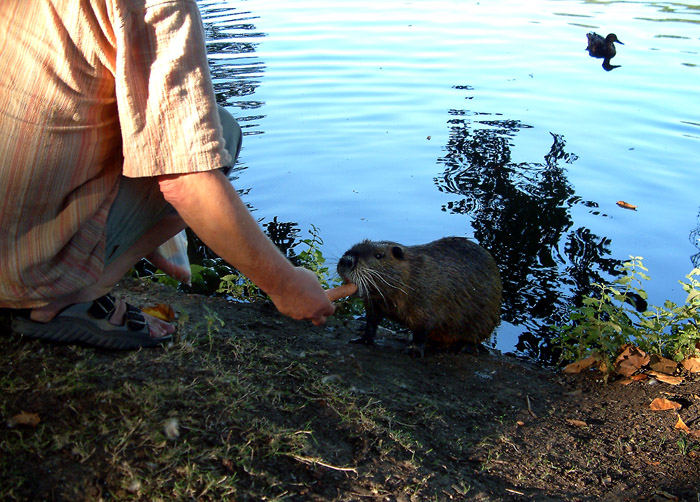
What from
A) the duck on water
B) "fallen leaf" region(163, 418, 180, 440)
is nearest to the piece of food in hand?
"fallen leaf" region(163, 418, 180, 440)

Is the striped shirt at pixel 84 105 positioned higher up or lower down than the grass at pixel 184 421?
higher up

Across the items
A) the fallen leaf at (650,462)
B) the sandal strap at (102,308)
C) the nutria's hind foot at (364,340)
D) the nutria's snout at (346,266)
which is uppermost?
the sandal strap at (102,308)

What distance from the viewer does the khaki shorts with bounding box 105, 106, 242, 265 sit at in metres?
2.66

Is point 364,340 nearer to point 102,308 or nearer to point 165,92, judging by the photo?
point 102,308

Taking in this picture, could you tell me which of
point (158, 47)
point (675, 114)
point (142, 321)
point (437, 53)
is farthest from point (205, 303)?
point (437, 53)

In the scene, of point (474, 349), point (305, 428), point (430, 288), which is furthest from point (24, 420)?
point (474, 349)

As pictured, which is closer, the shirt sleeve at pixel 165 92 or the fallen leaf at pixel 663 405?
the shirt sleeve at pixel 165 92

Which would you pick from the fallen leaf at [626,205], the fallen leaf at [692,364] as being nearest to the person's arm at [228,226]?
the fallen leaf at [692,364]

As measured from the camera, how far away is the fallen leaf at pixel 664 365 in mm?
3896

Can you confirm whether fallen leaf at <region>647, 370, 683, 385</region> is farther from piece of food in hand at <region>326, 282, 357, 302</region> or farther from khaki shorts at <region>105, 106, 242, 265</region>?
khaki shorts at <region>105, 106, 242, 265</region>

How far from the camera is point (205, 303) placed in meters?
4.09

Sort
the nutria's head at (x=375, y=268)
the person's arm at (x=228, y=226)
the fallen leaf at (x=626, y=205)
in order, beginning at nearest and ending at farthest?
the person's arm at (x=228, y=226), the nutria's head at (x=375, y=268), the fallen leaf at (x=626, y=205)

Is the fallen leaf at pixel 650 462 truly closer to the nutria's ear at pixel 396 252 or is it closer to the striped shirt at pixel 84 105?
the nutria's ear at pixel 396 252

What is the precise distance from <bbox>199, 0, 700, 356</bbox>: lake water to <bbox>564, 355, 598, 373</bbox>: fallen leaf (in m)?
0.55
